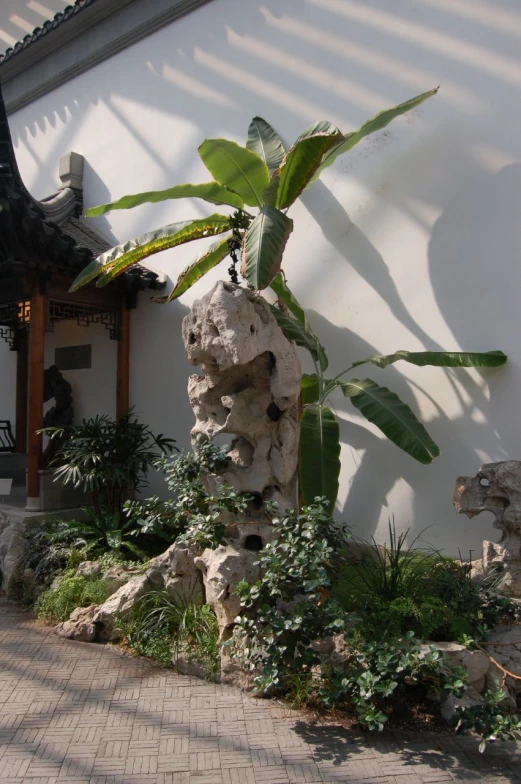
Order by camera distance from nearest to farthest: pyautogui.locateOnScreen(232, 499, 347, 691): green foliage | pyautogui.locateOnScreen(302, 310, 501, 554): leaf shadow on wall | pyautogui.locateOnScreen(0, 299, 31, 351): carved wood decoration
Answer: pyautogui.locateOnScreen(232, 499, 347, 691): green foliage < pyautogui.locateOnScreen(302, 310, 501, 554): leaf shadow on wall < pyautogui.locateOnScreen(0, 299, 31, 351): carved wood decoration

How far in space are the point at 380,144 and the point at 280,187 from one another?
179 cm

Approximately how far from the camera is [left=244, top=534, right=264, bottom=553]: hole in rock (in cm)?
510

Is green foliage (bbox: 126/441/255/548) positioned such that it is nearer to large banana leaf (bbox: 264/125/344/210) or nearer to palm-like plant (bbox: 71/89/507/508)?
palm-like plant (bbox: 71/89/507/508)

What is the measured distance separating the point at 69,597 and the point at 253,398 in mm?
2737

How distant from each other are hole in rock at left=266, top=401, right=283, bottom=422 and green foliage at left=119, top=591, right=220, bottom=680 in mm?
1641

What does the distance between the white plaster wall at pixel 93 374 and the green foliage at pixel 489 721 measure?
282 inches

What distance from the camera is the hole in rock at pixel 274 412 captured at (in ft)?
17.0

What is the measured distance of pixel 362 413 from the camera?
5.91m

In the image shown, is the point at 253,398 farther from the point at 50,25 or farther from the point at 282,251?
the point at 50,25

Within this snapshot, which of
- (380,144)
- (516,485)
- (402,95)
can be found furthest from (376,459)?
(402,95)

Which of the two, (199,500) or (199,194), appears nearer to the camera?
(199,500)

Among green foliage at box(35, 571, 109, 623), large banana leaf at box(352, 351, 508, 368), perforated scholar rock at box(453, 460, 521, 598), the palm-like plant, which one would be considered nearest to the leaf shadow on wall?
large banana leaf at box(352, 351, 508, 368)

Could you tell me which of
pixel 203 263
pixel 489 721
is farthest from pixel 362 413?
pixel 489 721

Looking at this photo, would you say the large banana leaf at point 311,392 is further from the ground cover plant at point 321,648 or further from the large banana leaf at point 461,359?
the ground cover plant at point 321,648
